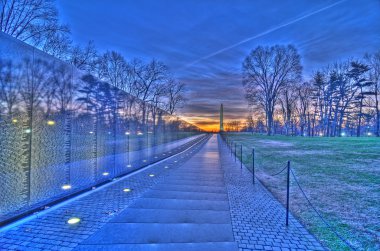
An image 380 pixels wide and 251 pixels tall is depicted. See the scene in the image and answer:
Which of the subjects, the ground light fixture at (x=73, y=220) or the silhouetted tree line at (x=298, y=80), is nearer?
the ground light fixture at (x=73, y=220)

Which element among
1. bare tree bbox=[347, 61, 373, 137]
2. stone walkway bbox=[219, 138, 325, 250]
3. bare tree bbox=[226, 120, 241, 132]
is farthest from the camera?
bare tree bbox=[226, 120, 241, 132]

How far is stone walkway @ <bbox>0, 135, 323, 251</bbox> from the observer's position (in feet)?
10.6

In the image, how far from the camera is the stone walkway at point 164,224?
3244 millimetres

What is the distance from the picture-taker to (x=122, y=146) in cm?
852

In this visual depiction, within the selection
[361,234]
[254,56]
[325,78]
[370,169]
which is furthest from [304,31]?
[325,78]

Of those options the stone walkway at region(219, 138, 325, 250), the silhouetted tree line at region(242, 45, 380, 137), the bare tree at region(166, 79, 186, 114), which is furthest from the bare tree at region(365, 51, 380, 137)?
the stone walkway at region(219, 138, 325, 250)

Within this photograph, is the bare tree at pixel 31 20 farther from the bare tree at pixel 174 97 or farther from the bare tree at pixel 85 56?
the bare tree at pixel 174 97

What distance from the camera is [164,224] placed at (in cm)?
387

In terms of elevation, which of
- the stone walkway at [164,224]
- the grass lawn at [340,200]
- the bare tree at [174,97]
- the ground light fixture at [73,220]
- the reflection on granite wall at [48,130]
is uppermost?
the bare tree at [174,97]

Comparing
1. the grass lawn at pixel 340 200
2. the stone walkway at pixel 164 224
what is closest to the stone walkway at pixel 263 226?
the stone walkway at pixel 164 224

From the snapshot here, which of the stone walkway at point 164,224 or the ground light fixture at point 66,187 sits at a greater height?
the ground light fixture at point 66,187

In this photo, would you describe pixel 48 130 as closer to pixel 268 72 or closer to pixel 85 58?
pixel 85 58

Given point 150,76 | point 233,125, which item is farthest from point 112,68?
point 233,125

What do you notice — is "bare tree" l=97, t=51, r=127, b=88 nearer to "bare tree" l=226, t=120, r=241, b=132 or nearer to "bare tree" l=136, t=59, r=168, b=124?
"bare tree" l=136, t=59, r=168, b=124
